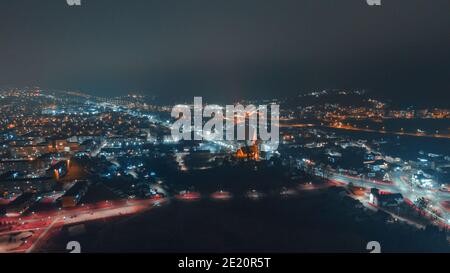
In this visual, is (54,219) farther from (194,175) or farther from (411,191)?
(411,191)

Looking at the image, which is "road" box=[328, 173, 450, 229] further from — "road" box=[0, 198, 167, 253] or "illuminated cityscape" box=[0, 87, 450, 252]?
"road" box=[0, 198, 167, 253]

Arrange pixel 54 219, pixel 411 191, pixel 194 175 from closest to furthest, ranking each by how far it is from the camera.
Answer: pixel 54 219
pixel 411 191
pixel 194 175

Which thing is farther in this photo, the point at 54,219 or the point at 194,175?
the point at 194,175

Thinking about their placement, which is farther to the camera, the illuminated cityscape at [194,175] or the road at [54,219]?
the illuminated cityscape at [194,175]

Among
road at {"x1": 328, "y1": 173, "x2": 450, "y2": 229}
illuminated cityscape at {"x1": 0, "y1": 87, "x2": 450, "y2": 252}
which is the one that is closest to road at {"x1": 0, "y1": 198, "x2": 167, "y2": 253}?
illuminated cityscape at {"x1": 0, "y1": 87, "x2": 450, "y2": 252}

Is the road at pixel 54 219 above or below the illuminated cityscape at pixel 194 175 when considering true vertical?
below

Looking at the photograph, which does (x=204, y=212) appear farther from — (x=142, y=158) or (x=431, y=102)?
(x=431, y=102)

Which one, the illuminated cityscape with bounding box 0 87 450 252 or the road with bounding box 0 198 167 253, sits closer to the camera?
the road with bounding box 0 198 167 253

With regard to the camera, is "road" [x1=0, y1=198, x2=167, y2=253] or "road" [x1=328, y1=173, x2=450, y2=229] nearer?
"road" [x1=0, y1=198, x2=167, y2=253]

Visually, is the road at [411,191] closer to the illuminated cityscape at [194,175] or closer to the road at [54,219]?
the illuminated cityscape at [194,175]

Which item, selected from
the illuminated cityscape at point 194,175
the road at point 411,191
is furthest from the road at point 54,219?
the road at point 411,191

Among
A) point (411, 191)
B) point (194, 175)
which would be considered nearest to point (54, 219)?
point (194, 175)

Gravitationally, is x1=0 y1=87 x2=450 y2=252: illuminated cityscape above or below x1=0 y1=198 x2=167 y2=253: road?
above
